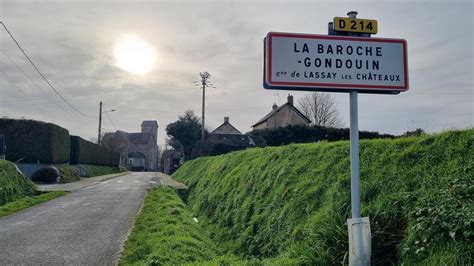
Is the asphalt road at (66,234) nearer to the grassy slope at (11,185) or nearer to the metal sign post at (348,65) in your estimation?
the grassy slope at (11,185)

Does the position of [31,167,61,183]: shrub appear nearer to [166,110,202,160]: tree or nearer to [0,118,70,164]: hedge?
[0,118,70,164]: hedge

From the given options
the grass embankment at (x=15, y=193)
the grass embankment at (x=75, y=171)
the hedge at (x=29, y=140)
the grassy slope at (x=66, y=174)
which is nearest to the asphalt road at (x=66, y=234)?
the grass embankment at (x=15, y=193)

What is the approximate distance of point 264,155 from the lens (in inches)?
440

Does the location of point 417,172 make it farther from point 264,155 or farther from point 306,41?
point 264,155

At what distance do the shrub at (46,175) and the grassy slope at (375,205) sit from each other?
19684mm

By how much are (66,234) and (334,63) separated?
7.22m

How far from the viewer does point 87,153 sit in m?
40.1

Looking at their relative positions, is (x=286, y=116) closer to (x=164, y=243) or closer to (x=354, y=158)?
(x=164, y=243)

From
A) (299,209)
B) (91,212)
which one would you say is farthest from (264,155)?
(91,212)

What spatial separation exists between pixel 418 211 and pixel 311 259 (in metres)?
1.37

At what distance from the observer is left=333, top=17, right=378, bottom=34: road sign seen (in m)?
4.17

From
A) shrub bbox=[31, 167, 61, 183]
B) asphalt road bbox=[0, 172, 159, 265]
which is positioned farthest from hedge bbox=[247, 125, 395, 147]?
asphalt road bbox=[0, 172, 159, 265]

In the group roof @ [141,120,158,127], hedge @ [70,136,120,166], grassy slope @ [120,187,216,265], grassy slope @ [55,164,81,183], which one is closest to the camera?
grassy slope @ [120,187,216,265]

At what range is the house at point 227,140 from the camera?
134ft
